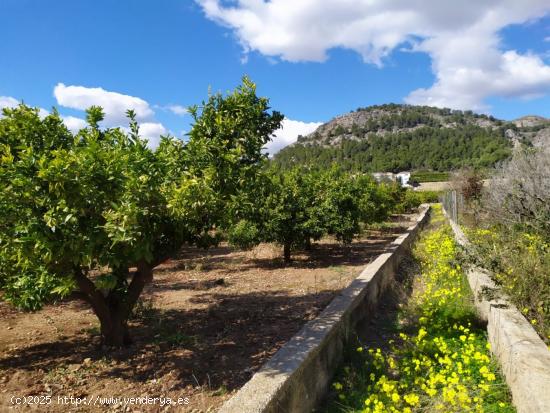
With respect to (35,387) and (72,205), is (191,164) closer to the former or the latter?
(72,205)

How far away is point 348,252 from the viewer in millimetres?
11430

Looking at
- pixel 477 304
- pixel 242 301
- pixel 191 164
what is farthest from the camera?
pixel 242 301

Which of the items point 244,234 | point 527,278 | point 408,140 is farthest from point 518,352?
point 408,140

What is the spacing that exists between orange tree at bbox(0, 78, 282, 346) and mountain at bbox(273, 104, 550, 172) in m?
34.6

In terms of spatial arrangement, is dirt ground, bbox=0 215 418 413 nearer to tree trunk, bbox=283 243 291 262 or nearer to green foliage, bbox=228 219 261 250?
green foliage, bbox=228 219 261 250

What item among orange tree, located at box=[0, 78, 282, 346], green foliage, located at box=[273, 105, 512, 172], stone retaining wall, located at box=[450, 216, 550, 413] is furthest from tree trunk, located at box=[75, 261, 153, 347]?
green foliage, located at box=[273, 105, 512, 172]

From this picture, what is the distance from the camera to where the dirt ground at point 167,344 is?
3555 millimetres

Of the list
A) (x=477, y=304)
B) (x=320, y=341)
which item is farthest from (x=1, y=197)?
(x=477, y=304)

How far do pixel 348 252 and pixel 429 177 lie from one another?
56584 mm

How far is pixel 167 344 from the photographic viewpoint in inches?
185

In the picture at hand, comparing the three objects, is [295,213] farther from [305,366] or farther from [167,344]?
[305,366]

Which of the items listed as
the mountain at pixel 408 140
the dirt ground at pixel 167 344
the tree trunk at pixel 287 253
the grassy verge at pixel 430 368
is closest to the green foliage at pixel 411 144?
the mountain at pixel 408 140

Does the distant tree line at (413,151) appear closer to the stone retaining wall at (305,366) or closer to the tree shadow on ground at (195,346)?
the tree shadow on ground at (195,346)

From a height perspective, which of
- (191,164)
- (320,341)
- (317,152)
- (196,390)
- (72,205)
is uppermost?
(317,152)
